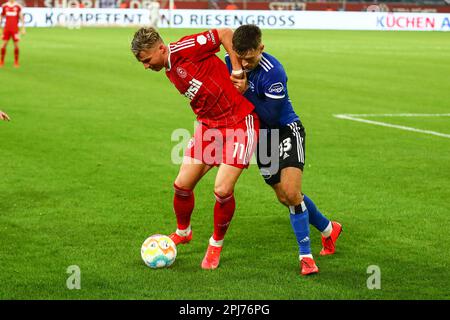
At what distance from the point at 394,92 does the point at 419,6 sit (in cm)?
3844

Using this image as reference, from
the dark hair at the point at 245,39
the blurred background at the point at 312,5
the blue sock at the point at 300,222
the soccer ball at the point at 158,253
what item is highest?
the blurred background at the point at 312,5

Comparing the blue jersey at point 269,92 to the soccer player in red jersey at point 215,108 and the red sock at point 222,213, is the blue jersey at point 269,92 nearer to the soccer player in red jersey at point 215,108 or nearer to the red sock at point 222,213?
the soccer player in red jersey at point 215,108

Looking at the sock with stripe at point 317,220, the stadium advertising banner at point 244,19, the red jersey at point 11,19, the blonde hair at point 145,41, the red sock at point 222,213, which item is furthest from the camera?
the stadium advertising banner at point 244,19

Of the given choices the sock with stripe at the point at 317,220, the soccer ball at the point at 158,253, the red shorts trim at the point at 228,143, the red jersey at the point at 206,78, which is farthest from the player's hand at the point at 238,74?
the soccer ball at the point at 158,253

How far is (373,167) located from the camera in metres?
13.1

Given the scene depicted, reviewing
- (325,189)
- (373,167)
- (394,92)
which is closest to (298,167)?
→ (325,189)

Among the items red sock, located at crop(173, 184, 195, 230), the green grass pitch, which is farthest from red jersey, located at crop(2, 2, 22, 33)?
red sock, located at crop(173, 184, 195, 230)

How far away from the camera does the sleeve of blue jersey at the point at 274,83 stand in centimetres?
778

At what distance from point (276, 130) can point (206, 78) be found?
0.75 m

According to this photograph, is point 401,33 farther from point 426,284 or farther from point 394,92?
point 426,284

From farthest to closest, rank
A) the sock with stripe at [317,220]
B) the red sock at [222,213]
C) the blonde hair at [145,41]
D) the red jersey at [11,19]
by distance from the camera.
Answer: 1. the red jersey at [11,19]
2. the sock with stripe at [317,220]
3. the red sock at [222,213]
4. the blonde hair at [145,41]

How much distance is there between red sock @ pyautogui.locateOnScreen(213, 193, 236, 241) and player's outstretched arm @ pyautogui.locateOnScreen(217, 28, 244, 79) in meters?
1.08

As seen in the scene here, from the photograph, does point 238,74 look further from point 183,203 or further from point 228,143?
point 183,203

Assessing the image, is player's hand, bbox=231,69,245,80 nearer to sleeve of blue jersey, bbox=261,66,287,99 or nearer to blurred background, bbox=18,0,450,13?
sleeve of blue jersey, bbox=261,66,287,99
